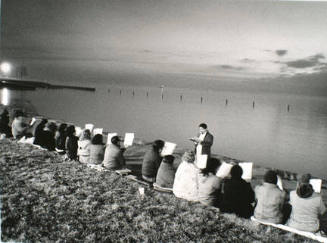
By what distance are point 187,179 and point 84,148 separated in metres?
3.04

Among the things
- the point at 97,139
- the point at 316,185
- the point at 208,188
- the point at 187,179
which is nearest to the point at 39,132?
the point at 97,139

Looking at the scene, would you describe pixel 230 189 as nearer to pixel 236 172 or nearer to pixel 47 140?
pixel 236 172

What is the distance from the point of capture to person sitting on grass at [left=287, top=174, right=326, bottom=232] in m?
4.20

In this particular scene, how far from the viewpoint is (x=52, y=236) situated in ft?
12.9

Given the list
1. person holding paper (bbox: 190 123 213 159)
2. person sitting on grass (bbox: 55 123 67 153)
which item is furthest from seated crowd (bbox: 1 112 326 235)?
person holding paper (bbox: 190 123 213 159)

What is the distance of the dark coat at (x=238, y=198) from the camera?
4.64 m

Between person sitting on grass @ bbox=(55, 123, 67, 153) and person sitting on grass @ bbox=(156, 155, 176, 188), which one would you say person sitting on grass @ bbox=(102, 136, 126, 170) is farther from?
person sitting on grass @ bbox=(55, 123, 67, 153)

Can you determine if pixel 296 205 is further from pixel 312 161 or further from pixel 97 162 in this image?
pixel 312 161

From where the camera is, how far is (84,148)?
709 cm

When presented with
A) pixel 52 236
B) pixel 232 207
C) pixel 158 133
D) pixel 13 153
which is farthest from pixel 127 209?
pixel 158 133

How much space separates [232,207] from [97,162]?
3484 mm

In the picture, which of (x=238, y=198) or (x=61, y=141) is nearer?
(x=238, y=198)

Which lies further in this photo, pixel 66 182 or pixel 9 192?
pixel 66 182

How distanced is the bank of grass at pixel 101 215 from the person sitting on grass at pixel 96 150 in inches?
26.5
